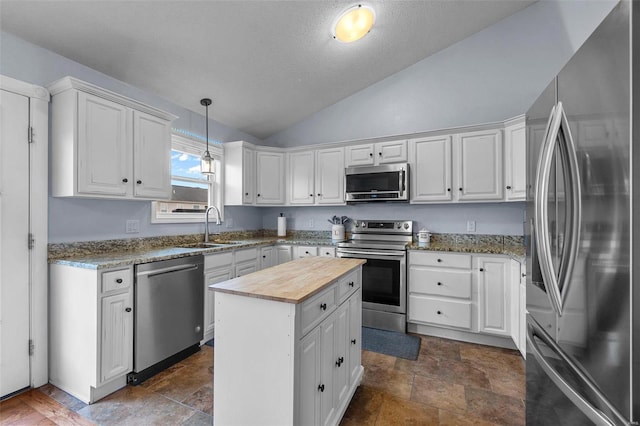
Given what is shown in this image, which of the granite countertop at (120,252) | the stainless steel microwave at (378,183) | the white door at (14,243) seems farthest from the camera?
the stainless steel microwave at (378,183)

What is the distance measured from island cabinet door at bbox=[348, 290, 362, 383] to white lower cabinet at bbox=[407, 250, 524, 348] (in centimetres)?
129

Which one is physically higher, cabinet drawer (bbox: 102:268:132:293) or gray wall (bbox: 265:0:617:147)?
gray wall (bbox: 265:0:617:147)

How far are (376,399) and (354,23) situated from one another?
3.20 meters

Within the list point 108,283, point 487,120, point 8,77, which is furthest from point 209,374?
point 487,120

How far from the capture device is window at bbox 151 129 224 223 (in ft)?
10.4

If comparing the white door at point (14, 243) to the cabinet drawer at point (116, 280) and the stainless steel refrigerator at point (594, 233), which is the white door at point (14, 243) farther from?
the stainless steel refrigerator at point (594, 233)

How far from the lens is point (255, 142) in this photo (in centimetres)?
460

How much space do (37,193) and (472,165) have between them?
13.0 ft

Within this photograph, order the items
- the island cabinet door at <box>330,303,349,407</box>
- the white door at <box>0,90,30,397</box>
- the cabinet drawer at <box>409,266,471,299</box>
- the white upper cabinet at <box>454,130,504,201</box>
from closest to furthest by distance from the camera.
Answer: the island cabinet door at <box>330,303,349,407</box> < the white door at <box>0,90,30,397</box> < the cabinet drawer at <box>409,266,471,299</box> < the white upper cabinet at <box>454,130,504,201</box>

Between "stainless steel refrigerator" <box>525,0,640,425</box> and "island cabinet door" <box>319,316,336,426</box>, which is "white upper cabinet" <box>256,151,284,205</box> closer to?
"island cabinet door" <box>319,316,336,426</box>

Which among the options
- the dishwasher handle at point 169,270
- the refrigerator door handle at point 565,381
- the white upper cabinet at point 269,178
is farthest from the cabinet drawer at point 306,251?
the refrigerator door handle at point 565,381

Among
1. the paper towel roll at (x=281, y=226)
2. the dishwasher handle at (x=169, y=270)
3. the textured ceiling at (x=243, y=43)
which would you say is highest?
the textured ceiling at (x=243, y=43)

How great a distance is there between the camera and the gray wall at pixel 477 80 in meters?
2.98

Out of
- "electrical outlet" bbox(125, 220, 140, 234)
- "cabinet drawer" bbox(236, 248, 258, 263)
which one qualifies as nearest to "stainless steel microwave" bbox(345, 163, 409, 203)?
"cabinet drawer" bbox(236, 248, 258, 263)
